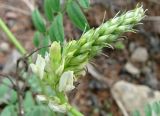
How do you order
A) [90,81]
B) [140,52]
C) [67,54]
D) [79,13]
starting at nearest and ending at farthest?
[67,54] < [79,13] < [90,81] < [140,52]

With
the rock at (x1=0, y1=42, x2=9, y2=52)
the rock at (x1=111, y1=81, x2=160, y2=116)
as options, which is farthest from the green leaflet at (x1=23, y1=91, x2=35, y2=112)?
the rock at (x1=0, y1=42, x2=9, y2=52)

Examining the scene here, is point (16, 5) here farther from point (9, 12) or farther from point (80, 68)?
point (80, 68)

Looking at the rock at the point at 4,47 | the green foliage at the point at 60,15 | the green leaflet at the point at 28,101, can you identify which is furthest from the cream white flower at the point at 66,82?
the rock at the point at 4,47

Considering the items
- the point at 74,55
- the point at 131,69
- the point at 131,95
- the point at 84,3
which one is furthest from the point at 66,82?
the point at 131,69

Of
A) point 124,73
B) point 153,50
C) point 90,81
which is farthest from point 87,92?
point 153,50

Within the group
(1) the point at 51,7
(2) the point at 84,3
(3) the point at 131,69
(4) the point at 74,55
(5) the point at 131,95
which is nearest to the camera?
(4) the point at 74,55

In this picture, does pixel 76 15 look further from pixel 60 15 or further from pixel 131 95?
pixel 131 95
